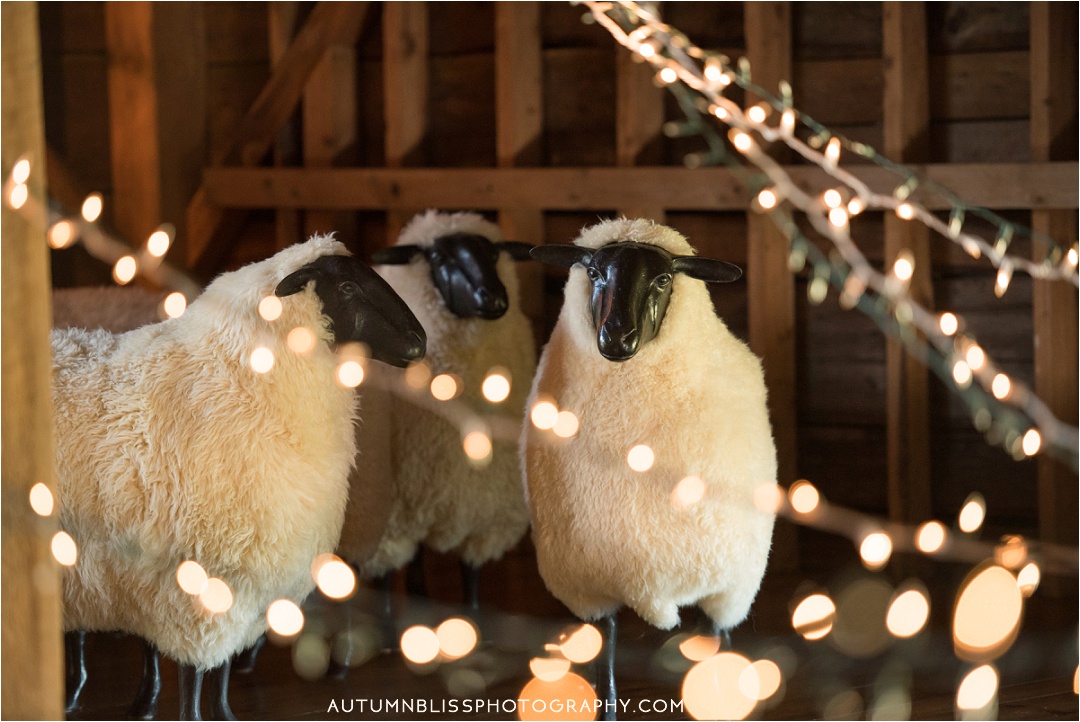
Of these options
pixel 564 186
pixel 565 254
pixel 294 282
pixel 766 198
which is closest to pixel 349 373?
pixel 294 282

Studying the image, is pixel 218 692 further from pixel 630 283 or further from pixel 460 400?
pixel 630 283

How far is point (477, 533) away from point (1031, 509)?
1983 mm

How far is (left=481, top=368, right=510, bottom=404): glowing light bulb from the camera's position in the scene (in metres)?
3.55

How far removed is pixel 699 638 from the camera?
9.68 feet

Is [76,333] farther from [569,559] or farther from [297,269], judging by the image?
[569,559]

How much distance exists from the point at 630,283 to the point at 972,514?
1878 mm

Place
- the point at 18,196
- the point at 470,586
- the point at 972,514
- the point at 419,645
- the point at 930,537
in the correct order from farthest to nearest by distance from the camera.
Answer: the point at 972,514, the point at 470,586, the point at 419,645, the point at 930,537, the point at 18,196

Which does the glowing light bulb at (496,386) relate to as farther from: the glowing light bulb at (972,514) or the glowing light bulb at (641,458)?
the glowing light bulb at (972,514)

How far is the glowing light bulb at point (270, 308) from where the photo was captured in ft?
8.63

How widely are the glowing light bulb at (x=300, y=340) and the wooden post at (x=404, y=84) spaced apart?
1.80m

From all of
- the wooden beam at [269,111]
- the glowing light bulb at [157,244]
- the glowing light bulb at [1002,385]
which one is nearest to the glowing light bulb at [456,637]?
the glowing light bulb at [157,244]

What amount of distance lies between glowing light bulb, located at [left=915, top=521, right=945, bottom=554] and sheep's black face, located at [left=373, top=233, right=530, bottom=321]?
1419mm

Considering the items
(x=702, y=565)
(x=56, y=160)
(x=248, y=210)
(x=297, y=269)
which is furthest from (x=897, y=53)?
(x=56, y=160)

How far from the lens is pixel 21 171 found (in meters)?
1.73
